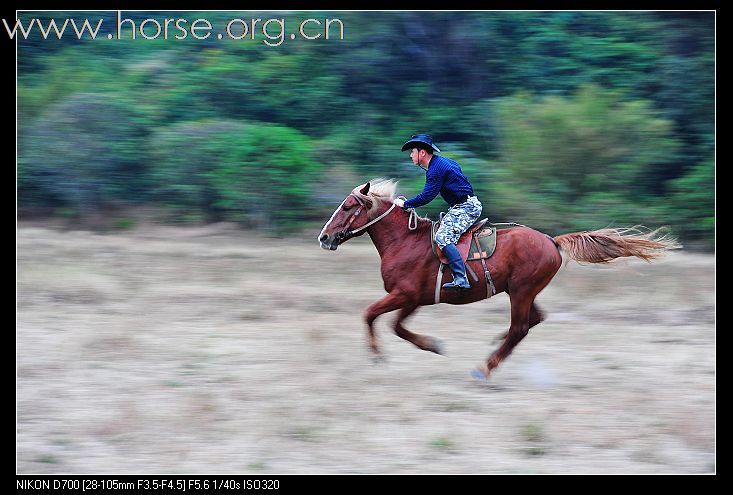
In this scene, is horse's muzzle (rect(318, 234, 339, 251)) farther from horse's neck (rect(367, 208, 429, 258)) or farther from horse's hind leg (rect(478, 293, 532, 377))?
horse's hind leg (rect(478, 293, 532, 377))

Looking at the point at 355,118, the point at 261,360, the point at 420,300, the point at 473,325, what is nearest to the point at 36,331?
→ the point at 261,360

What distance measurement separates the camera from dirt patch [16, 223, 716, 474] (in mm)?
6254

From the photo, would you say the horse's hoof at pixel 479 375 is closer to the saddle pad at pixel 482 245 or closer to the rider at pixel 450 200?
the rider at pixel 450 200

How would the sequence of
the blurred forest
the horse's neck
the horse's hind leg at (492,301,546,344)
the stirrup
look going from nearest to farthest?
the stirrup, the horse's neck, the horse's hind leg at (492,301,546,344), the blurred forest

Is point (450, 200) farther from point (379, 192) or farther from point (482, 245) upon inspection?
point (379, 192)

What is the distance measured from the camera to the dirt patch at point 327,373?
6254mm

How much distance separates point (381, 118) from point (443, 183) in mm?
9505

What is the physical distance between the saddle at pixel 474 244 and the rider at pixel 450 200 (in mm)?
80

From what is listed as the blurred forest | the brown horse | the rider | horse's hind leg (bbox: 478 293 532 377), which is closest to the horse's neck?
the brown horse

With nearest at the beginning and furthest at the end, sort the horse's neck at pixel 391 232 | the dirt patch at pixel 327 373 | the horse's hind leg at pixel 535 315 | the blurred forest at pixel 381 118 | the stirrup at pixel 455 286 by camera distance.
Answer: the dirt patch at pixel 327 373, the stirrup at pixel 455 286, the horse's neck at pixel 391 232, the horse's hind leg at pixel 535 315, the blurred forest at pixel 381 118

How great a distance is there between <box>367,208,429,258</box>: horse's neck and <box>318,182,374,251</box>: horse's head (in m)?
0.16

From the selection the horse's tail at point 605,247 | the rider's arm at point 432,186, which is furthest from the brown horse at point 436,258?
the rider's arm at point 432,186

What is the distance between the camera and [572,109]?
1432 centimetres

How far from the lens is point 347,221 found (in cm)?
807
